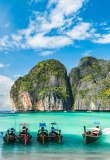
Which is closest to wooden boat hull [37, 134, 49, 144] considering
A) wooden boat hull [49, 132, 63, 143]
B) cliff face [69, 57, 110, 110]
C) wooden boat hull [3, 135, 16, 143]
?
wooden boat hull [49, 132, 63, 143]

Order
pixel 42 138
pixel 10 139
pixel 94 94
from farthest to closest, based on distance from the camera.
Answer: pixel 94 94
pixel 10 139
pixel 42 138

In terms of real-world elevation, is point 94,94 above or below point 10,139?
above

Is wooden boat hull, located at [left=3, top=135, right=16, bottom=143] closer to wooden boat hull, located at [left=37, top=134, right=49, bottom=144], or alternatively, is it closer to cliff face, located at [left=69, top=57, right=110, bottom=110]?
wooden boat hull, located at [left=37, top=134, right=49, bottom=144]

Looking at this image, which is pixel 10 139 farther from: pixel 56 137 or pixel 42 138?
pixel 56 137

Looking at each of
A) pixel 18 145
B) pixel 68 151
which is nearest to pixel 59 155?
pixel 68 151

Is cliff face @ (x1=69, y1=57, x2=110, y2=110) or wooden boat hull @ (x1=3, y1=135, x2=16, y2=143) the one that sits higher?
cliff face @ (x1=69, y1=57, x2=110, y2=110)

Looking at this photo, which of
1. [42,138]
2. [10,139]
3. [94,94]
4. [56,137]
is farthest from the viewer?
[94,94]

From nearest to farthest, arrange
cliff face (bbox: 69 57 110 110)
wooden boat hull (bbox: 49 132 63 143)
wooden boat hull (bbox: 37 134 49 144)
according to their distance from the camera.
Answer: wooden boat hull (bbox: 37 134 49 144)
wooden boat hull (bbox: 49 132 63 143)
cliff face (bbox: 69 57 110 110)

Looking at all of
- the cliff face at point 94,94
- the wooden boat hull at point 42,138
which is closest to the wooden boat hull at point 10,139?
the wooden boat hull at point 42,138

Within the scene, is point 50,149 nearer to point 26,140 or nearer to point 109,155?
point 26,140

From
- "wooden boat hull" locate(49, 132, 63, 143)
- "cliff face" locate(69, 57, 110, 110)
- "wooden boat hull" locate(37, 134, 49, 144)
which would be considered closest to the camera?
"wooden boat hull" locate(37, 134, 49, 144)

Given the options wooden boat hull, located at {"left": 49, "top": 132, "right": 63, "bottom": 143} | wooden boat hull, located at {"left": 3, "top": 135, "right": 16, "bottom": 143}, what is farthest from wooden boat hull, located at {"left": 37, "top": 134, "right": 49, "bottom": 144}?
wooden boat hull, located at {"left": 3, "top": 135, "right": 16, "bottom": 143}

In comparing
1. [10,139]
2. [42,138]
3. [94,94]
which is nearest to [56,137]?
[42,138]

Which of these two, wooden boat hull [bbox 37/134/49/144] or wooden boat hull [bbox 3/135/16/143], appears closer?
wooden boat hull [bbox 37/134/49/144]
